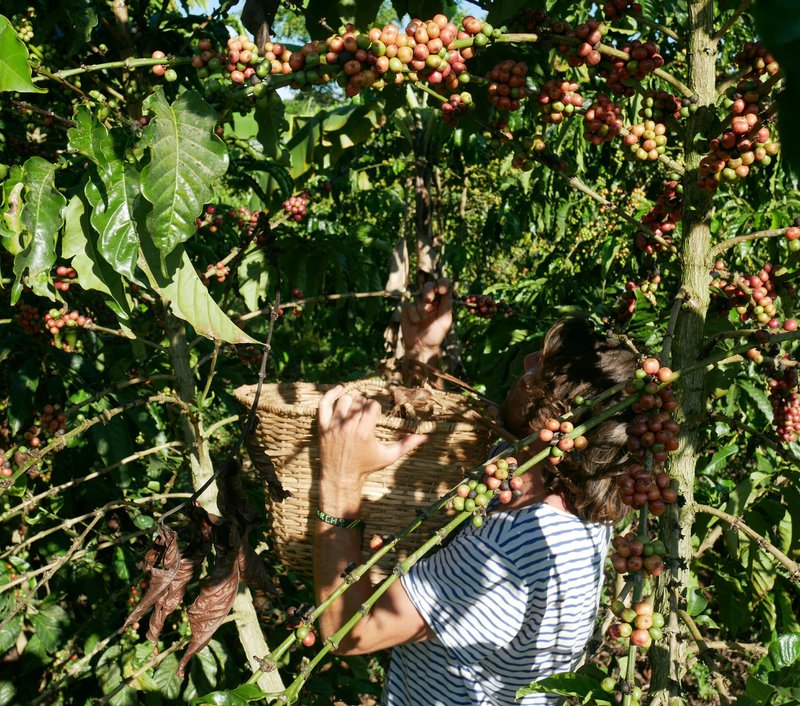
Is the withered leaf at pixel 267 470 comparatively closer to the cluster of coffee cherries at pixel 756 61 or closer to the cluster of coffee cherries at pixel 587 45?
the cluster of coffee cherries at pixel 587 45

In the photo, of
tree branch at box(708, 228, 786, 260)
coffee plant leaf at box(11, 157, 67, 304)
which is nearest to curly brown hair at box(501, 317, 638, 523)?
tree branch at box(708, 228, 786, 260)

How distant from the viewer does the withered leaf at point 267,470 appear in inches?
58.6

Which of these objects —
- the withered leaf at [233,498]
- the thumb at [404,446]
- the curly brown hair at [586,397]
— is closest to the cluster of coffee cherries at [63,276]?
the withered leaf at [233,498]

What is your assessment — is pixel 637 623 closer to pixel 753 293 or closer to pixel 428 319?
pixel 753 293

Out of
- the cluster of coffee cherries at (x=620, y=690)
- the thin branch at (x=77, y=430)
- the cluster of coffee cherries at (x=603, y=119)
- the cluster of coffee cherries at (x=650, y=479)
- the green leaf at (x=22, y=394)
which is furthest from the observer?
the green leaf at (x=22, y=394)

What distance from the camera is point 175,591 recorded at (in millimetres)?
1366

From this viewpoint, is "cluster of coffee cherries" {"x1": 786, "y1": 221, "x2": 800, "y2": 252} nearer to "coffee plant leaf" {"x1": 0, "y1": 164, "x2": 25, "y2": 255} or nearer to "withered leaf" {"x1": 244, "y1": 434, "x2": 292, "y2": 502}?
"withered leaf" {"x1": 244, "y1": 434, "x2": 292, "y2": 502}

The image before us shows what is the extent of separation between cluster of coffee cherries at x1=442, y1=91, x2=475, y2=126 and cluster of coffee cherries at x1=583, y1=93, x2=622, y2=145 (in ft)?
0.74

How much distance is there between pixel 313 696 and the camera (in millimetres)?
2535

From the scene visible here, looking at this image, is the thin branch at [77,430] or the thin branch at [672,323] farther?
the thin branch at [77,430]

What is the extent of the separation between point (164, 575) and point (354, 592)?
482mm

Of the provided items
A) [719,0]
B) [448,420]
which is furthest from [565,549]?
[719,0]

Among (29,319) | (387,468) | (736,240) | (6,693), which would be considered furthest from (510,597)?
(6,693)

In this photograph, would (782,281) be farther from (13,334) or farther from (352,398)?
(13,334)
